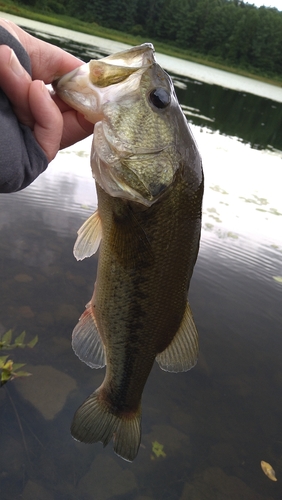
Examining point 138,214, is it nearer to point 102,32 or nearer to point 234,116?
point 234,116

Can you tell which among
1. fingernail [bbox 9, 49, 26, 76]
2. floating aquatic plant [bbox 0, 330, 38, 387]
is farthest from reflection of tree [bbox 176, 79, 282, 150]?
fingernail [bbox 9, 49, 26, 76]

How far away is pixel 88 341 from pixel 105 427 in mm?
496

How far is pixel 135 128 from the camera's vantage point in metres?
1.76

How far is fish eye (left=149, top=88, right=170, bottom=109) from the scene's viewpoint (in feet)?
5.79

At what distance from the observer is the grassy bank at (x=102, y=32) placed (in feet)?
120

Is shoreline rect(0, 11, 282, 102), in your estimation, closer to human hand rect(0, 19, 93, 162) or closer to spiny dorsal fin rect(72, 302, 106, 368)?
human hand rect(0, 19, 93, 162)

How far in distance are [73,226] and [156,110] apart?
3.94 meters

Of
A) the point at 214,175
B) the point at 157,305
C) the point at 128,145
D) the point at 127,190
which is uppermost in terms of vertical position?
the point at 128,145

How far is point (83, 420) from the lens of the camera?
2.27m

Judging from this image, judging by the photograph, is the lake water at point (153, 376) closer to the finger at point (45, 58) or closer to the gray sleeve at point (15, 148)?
the gray sleeve at point (15, 148)

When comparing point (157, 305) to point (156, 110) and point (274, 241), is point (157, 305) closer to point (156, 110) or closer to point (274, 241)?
point (156, 110)

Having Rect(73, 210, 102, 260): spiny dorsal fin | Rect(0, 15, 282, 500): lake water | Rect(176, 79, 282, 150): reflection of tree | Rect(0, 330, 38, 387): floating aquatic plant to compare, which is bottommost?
Rect(176, 79, 282, 150): reflection of tree

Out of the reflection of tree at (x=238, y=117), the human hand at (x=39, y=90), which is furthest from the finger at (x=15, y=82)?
the reflection of tree at (x=238, y=117)

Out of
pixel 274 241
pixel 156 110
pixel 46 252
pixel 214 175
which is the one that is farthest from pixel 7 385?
pixel 214 175
